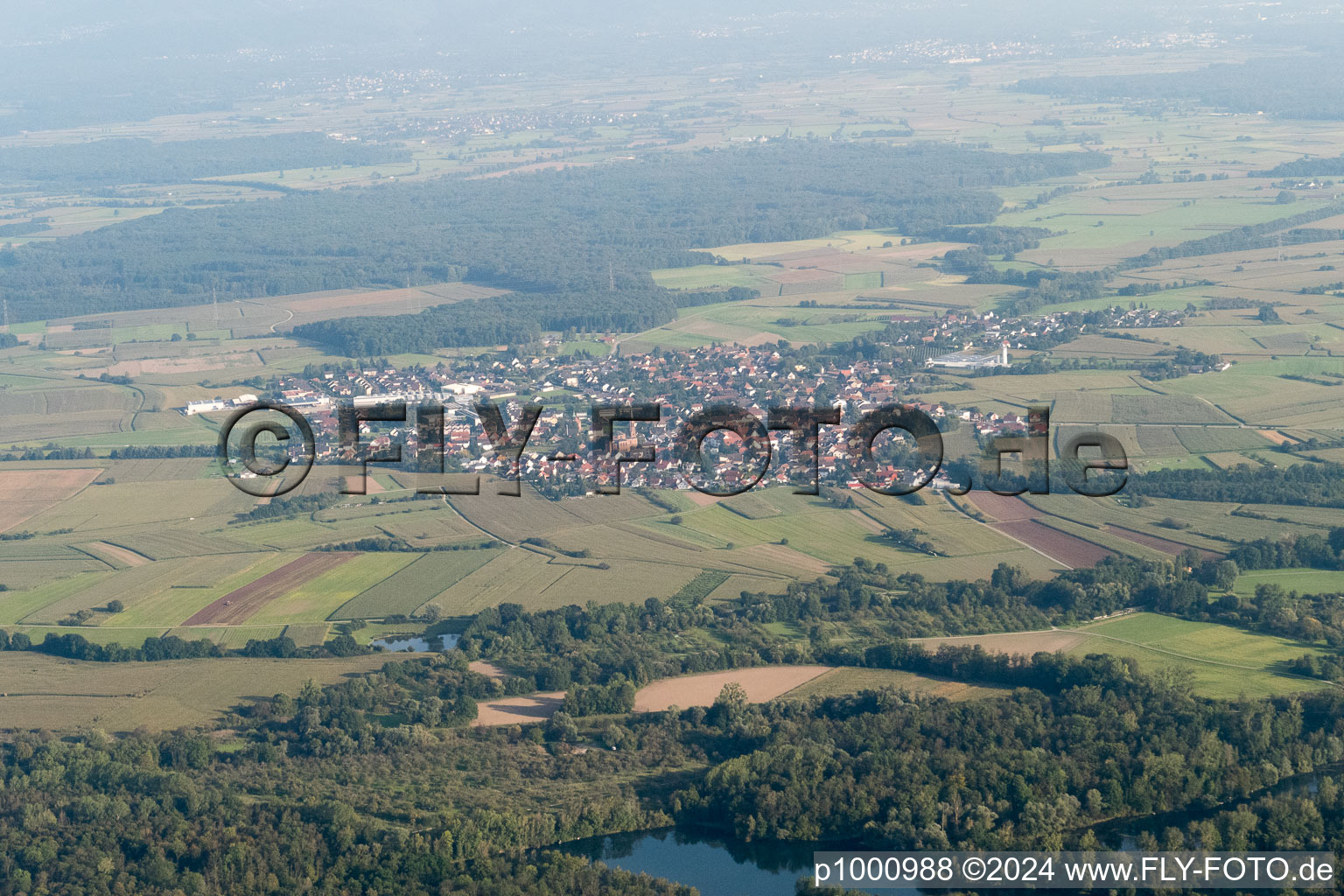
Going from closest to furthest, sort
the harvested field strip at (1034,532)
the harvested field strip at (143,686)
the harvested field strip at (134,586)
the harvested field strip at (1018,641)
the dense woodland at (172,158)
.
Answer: the harvested field strip at (143,686), the harvested field strip at (1018,641), the harvested field strip at (134,586), the harvested field strip at (1034,532), the dense woodland at (172,158)

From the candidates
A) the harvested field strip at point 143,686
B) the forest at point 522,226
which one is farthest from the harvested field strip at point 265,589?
the forest at point 522,226

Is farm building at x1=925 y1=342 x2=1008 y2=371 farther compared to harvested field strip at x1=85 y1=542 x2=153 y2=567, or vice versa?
farm building at x1=925 y1=342 x2=1008 y2=371

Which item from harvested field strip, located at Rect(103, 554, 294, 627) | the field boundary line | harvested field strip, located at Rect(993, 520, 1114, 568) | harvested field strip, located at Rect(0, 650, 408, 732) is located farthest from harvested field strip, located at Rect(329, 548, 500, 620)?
the field boundary line

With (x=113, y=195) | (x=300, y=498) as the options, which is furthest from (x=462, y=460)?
(x=113, y=195)

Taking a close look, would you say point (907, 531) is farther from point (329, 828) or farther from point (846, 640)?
point (329, 828)

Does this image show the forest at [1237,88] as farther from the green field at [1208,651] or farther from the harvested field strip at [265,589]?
the harvested field strip at [265,589]

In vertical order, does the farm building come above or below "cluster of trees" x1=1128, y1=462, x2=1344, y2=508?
above

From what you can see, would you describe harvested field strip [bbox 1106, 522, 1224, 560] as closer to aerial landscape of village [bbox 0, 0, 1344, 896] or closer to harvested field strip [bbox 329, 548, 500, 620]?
aerial landscape of village [bbox 0, 0, 1344, 896]
